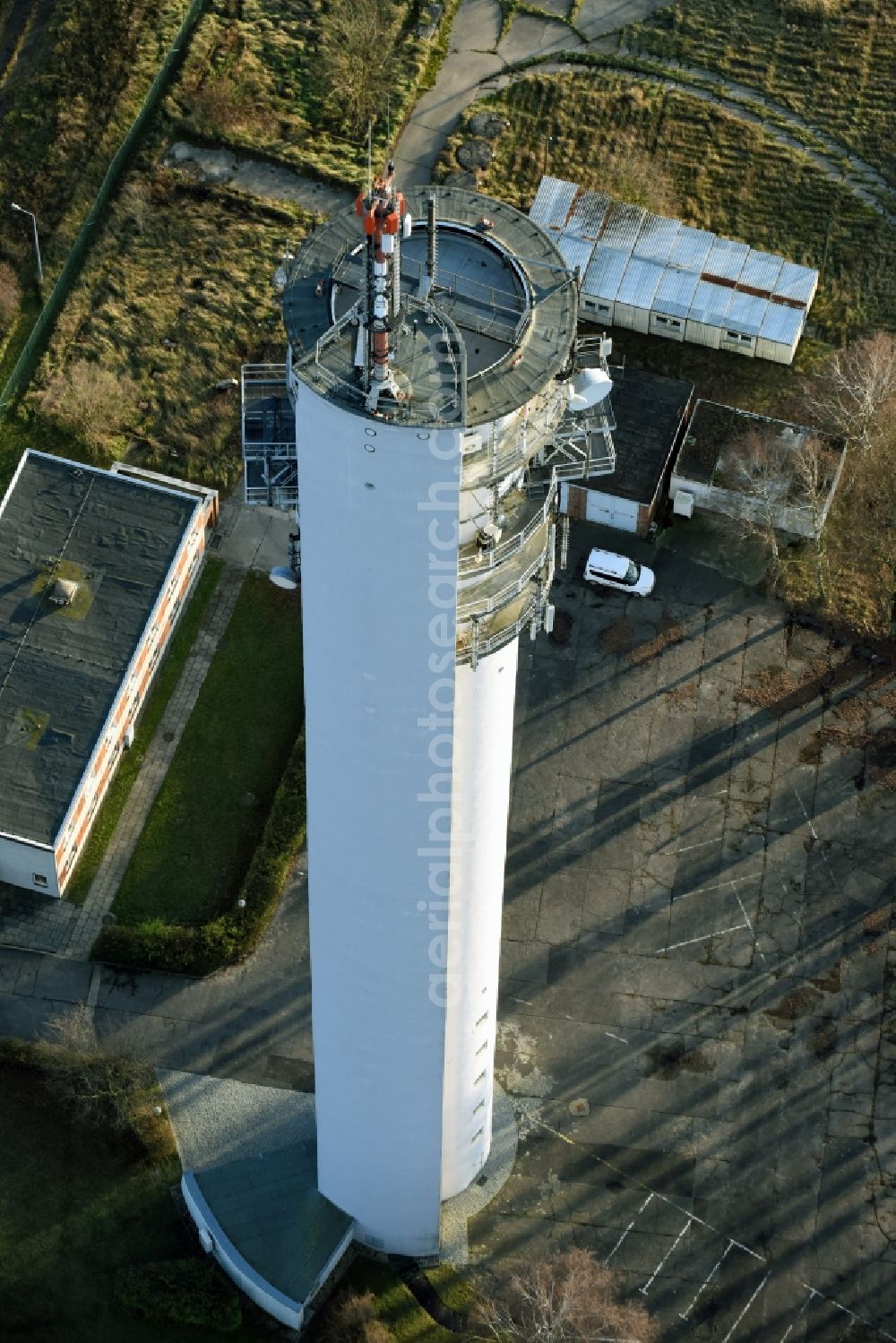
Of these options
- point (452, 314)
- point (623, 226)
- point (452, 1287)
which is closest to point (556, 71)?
point (623, 226)

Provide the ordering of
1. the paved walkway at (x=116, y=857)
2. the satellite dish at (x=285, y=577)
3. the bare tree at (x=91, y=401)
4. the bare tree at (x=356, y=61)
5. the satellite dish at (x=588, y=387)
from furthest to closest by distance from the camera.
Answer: the bare tree at (x=356, y=61), the bare tree at (x=91, y=401), the paved walkway at (x=116, y=857), the satellite dish at (x=285, y=577), the satellite dish at (x=588, y=387)

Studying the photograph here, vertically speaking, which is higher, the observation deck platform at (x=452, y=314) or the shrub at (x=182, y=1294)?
the observation deck platform at (x=452, y=314)

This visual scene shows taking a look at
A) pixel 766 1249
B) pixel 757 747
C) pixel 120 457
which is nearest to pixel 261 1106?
pixel 766 1249

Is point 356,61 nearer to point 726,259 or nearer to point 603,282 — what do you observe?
point 603,282

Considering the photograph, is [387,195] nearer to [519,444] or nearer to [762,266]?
[519,444]

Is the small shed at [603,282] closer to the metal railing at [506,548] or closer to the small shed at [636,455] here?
the small shed at [636,455]

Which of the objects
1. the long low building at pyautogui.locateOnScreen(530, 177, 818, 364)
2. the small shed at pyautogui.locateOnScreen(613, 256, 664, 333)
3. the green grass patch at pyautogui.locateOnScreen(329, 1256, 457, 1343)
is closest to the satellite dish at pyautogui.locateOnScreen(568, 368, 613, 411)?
the green grass patch at pyautogui.locateOnScreen(329, 1256, 457, 1343)

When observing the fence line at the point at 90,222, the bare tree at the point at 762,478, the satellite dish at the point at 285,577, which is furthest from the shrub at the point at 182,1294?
the fence line at the point at 90,222

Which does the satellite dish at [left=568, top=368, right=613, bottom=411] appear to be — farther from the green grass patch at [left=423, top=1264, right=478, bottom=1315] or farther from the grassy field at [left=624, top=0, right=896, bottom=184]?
the grassy field at [left=624, top=0, right=896, bottom=184]
